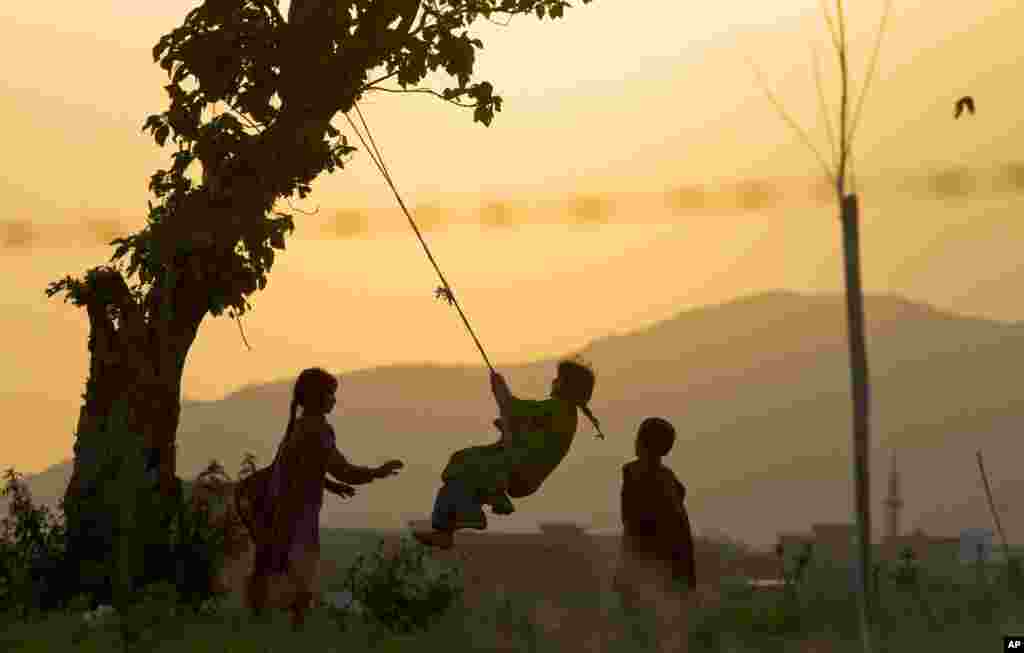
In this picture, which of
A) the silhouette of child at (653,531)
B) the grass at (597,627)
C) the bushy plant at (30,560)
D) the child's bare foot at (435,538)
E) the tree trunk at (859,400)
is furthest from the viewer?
the bushy plant at (30,560)

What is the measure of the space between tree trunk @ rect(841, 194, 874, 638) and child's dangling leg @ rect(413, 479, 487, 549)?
453 centimetres

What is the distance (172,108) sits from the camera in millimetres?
23078

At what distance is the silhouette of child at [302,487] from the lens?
18.7 metres

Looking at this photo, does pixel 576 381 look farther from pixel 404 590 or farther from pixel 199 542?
pixel 199 542

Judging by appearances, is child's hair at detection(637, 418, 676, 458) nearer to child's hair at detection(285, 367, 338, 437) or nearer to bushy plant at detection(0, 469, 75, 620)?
child's hair at detection(285, 367, 338, 437)

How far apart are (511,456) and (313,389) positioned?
5.70 feet

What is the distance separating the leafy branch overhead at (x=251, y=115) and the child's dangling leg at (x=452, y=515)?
487cm

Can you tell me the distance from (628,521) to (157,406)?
5.79 m

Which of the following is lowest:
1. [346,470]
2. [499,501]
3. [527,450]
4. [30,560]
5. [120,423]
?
[30,560]

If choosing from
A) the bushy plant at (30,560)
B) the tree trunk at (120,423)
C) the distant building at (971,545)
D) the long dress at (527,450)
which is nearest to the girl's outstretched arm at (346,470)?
the long dress at (527,450)

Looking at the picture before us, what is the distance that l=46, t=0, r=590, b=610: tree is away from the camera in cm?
2230

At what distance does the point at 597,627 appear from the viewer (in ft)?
59.8

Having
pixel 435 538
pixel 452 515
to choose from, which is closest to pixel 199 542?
pixel 435 538

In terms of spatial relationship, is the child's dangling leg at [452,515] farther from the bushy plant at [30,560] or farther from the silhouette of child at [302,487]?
the bushy plant at [30,560]
